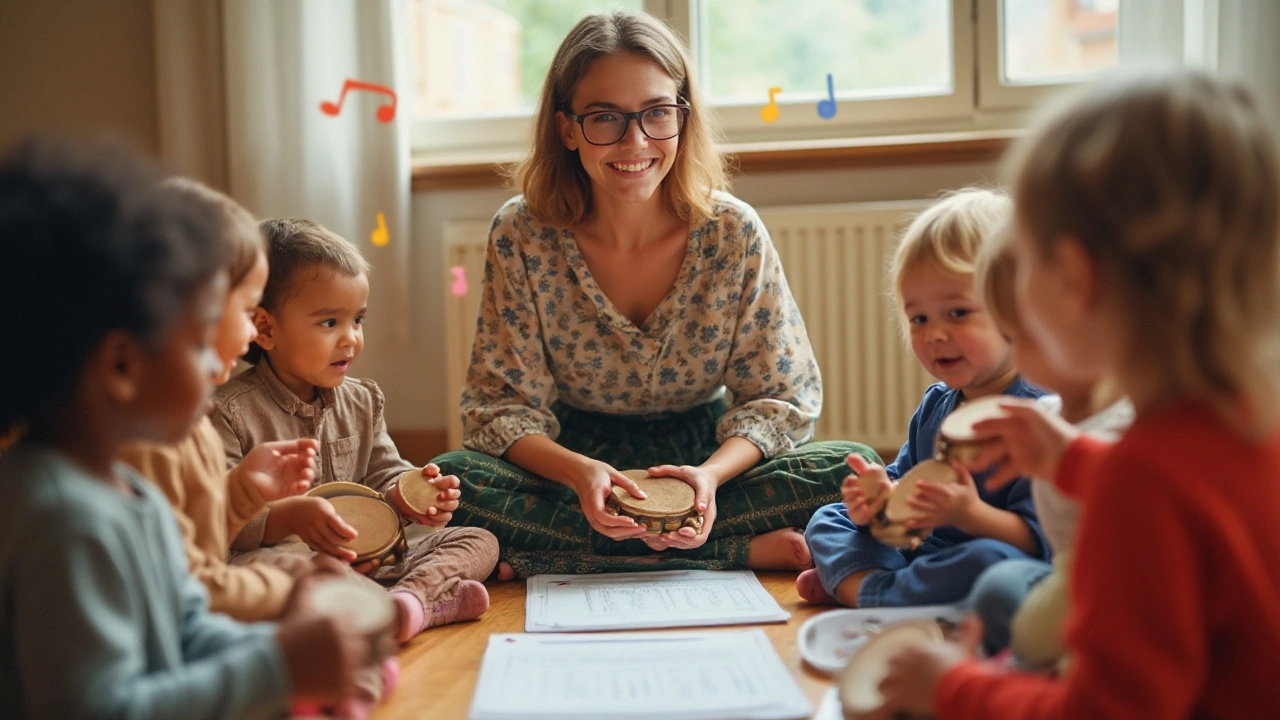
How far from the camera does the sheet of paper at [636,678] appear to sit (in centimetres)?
123

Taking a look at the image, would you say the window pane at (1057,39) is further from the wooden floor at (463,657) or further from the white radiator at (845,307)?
the wooden floor at (463,657)

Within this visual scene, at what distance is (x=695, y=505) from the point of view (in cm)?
180

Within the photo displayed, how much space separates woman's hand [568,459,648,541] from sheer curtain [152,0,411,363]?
1210 mm

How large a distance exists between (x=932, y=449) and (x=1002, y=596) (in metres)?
0.45

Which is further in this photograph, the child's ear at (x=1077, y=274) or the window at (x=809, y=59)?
the window at (x=809, y=59)

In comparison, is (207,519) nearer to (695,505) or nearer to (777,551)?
(695,505)

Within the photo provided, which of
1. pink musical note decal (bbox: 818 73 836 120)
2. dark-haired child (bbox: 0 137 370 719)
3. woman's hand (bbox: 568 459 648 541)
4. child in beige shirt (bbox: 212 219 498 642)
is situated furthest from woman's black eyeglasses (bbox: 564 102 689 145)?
dark-haired child (bbox: 0 137 370 719)

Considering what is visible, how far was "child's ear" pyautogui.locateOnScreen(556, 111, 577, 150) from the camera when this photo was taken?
2.07 meters

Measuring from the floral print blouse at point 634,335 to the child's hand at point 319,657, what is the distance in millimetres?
1142

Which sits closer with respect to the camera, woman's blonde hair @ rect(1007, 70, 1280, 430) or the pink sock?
woman's blonde hair @ rect(1007, 70, 1280, 430)

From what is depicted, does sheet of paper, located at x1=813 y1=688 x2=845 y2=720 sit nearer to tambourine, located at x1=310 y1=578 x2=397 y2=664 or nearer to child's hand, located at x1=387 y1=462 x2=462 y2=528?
tambourine, located at x1=310 y1=578 x2=397 y2=664

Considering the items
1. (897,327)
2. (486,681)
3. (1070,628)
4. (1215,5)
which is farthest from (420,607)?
(1215,5)

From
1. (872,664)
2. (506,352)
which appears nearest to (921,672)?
(872,664)

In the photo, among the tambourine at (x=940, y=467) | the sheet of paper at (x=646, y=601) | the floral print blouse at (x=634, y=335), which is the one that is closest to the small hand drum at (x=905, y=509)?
the tambourine at (x=940, y=467)
